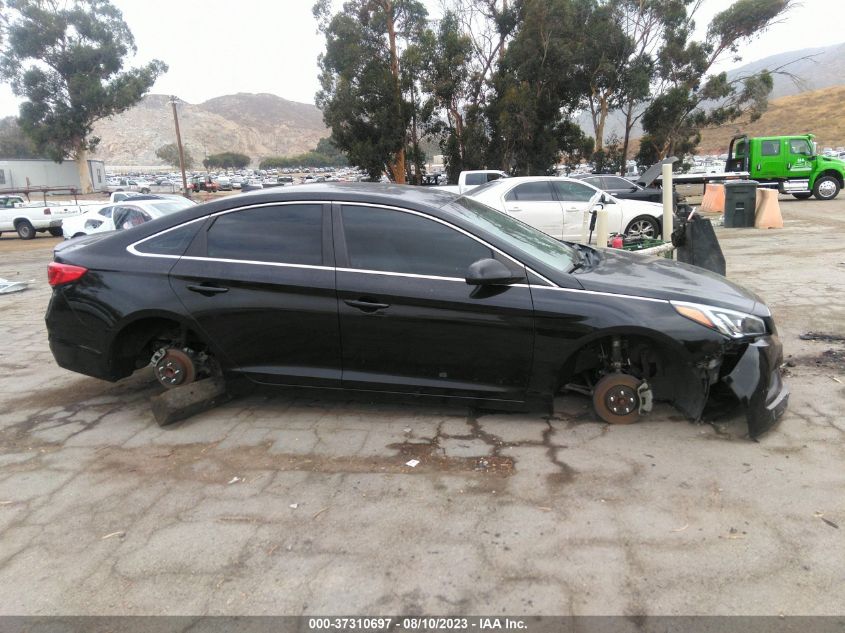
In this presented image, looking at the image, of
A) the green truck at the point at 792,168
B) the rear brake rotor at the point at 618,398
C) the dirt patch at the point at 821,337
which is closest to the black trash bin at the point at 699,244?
the dirt patch at the point at 821,337

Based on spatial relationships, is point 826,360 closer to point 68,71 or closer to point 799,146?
point 799,146

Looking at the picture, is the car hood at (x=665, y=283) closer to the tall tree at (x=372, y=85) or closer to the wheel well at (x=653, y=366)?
the wheel well at (x=653, y=366)

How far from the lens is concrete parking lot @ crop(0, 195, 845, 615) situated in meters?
2.42

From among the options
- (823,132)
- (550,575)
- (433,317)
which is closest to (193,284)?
(433,317)

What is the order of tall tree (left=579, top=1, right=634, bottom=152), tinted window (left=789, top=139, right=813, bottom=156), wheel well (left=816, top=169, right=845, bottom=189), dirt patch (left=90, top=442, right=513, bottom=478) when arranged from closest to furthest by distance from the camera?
1. dirt patch (left=90, top=442, right=513, bottom=478)
2. tinted window (left=789, top=139, right=813, bottom=156)
3. wheel well (left=816, top=169, right=845, bottom=189)
4. tall tree (left=579, top=1, right=634, bottom=152)

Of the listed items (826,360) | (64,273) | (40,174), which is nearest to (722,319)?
(826,360)

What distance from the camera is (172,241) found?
13.5 feet

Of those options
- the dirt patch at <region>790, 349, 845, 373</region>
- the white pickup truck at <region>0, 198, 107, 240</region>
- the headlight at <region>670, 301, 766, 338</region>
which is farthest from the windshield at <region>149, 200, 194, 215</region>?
the dirt patch at <region>790, 349, 845, 373</region>

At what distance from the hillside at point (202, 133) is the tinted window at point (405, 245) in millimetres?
153832

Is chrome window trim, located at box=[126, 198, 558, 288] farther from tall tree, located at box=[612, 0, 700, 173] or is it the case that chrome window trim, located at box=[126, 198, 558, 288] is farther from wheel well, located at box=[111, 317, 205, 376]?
tall tree, located at box=[612, 0, 700, 173]

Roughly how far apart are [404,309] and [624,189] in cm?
1523

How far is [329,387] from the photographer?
392cm

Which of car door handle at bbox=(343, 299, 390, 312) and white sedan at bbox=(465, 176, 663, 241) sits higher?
white sedan at bbox=(465, 176, 663, 241)

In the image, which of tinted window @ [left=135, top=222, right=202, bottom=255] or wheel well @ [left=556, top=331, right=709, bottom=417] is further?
tinted window @ [left=135, top=222, right=202, bottom=255]
